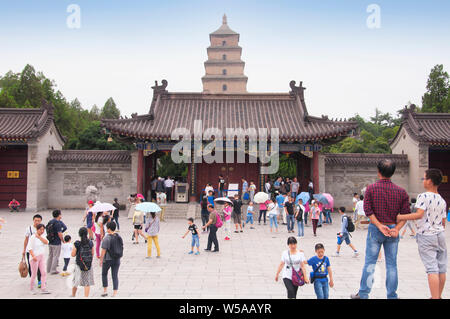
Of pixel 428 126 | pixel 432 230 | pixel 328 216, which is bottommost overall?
pixel 328 216

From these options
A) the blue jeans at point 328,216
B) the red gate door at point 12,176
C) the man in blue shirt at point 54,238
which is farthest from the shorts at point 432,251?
the red gate door at point 12,176

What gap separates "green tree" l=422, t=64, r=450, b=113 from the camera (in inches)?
1377

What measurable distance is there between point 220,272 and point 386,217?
4518mm

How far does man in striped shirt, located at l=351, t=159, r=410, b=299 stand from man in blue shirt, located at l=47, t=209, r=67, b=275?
19.9 feet

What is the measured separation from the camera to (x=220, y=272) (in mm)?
8273

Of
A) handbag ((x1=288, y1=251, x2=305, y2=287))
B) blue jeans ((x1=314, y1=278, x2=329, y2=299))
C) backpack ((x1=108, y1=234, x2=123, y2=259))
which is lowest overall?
blue jeans ((x1=314, y1=278, x2=329, y2=299))

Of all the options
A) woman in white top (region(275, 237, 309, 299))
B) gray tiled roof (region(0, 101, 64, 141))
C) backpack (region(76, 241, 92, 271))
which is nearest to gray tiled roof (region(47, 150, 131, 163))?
gray tiled roof (region(0, 101, 64, 141))

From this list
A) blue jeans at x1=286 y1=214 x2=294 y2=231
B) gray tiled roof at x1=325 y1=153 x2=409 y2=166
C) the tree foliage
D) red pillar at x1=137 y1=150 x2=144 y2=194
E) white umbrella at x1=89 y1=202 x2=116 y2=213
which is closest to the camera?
white umbrella at x1=89 y1=202 x2=116 y2=213

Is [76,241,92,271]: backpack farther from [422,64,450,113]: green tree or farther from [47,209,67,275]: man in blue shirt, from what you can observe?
[422,64,450,113]: green tree

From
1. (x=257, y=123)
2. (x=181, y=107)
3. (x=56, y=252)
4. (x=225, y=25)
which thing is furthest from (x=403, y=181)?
(x=225, y=25)

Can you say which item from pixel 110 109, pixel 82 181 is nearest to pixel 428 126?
pixel 82 181

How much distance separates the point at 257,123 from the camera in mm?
20391

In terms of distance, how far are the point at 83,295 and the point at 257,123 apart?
49.3ft

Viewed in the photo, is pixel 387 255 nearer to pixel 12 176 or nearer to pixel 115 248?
pixel 115 248
